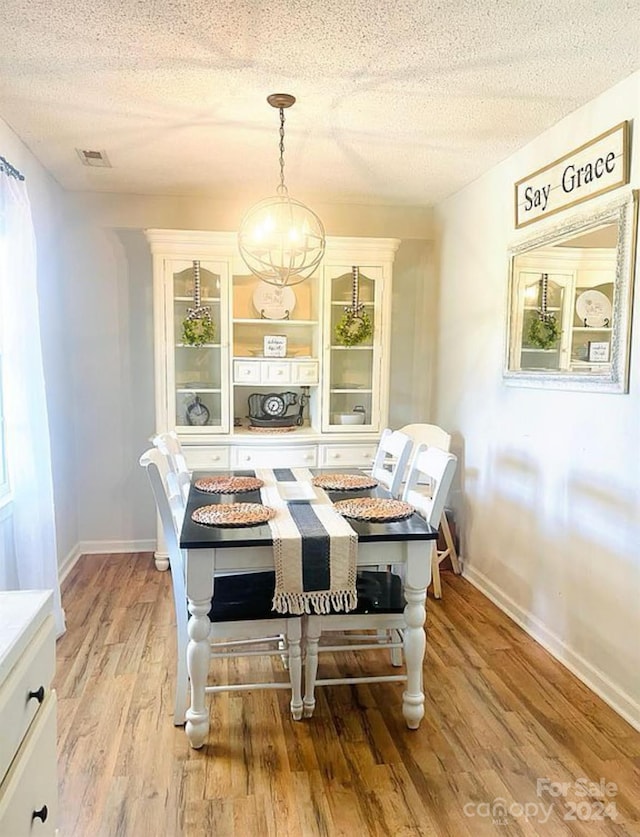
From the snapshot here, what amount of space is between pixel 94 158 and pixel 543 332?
2.56 meters

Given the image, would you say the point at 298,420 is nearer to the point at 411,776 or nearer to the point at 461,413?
the point at 461,413

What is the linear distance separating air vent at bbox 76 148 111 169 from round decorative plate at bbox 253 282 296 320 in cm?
119

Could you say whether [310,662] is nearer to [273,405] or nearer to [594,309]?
[594,309]

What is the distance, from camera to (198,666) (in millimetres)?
1988

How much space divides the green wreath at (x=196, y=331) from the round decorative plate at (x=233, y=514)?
1.75m

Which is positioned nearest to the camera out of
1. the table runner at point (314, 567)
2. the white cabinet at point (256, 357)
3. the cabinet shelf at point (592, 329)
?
the table runner at point (314, 567)

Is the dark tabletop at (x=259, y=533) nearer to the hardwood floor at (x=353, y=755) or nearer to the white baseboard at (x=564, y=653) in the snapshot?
the hardwood floor at (x=353, y=755)

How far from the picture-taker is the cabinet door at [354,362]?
154 inches

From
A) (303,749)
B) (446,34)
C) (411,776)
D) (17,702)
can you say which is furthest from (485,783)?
(446,34)

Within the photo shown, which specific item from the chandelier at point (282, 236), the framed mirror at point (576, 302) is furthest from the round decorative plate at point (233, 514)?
the framed mirror at point (576, 302)

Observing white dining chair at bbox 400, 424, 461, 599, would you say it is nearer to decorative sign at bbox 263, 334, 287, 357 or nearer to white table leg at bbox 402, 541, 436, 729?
decorative sign at bbox 263, 334, 287, 357

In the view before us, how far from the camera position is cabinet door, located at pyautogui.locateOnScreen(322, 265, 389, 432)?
3904 millimetres

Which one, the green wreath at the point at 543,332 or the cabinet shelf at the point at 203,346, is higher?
the green wreath at the point at 543,332

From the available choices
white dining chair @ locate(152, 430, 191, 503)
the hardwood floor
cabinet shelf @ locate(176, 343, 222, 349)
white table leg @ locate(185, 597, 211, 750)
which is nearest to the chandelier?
white dining chair @ locate(152, 430, 191, 503)
